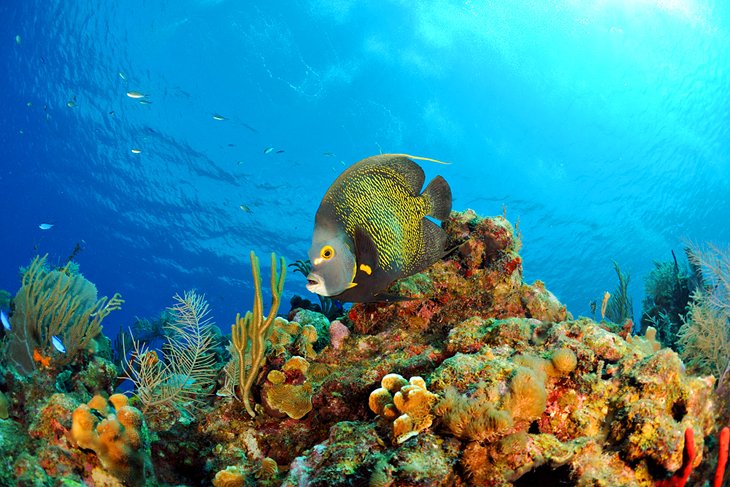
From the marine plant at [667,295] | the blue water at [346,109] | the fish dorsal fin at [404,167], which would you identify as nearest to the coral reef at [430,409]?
the fish dorsal fin at [404,167]

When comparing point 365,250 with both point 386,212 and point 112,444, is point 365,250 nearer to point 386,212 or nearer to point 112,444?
point 386,212

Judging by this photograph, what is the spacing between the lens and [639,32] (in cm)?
2766

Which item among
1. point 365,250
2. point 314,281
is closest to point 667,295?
point 365,250

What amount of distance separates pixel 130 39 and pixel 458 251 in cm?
3037

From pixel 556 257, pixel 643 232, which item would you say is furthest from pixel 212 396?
pixel 643 232

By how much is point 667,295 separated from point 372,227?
35.1ft

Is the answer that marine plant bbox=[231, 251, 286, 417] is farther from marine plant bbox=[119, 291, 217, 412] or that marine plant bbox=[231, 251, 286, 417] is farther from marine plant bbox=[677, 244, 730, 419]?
marine plant bbox=[677, 244, 730, 419]

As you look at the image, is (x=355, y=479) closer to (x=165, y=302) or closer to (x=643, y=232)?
(x=643, y=232)

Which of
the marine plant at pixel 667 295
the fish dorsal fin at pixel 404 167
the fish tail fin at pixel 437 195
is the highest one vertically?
the marine plant at pixel 667 295

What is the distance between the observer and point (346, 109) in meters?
28.0

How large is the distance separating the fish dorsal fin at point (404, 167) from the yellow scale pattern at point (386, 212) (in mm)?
28

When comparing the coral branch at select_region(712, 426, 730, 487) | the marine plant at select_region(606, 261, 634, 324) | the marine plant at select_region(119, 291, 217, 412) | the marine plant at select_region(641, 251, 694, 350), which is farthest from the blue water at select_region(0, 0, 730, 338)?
the coral branch at select_region(712, 426, 730, 487)

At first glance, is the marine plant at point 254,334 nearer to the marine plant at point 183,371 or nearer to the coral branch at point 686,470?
the marine plant at point 183,371

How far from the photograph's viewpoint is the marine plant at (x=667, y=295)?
9.09m
